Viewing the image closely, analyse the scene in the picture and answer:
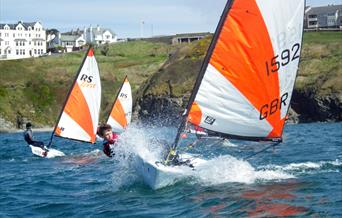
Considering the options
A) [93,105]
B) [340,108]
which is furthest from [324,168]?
[340,108]

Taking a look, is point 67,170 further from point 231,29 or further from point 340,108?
point 340,108

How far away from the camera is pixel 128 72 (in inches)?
3792

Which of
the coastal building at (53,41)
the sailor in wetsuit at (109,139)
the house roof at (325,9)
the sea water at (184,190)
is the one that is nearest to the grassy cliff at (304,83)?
the sea water at (184,190)

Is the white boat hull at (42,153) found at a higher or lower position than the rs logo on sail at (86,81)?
lower

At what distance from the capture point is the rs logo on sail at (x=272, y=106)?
47.4 ft

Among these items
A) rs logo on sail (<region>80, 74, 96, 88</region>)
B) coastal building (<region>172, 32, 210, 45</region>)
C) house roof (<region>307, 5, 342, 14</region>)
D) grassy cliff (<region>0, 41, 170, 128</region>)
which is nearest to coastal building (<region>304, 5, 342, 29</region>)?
house roof (<region>307, 5, 342, 14</region>)

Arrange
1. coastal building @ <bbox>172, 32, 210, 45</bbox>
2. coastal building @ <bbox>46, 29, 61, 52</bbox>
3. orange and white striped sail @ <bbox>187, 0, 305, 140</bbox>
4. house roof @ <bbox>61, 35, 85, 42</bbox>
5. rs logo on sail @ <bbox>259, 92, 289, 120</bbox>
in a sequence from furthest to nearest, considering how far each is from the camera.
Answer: house roof @ <bbox>61, 35, 85, 42</bbox>, coastal building @ <bbox>46, 29, 61, 52</bbox>, coastal building @ <bbox>172, 32, 210, 45</bbox>, rs logo on sail @ <bbox>259, 92, 289, 120</bbox>, orange and white striped sail @ <bbox>187, 0, 305, 140</bbox>

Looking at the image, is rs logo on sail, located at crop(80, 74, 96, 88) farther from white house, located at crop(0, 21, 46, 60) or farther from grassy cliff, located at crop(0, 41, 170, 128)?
white house, located at crop(0, 21, 46, 60)

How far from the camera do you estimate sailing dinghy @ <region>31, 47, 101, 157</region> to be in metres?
28.8

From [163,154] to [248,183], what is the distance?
2.10 meters

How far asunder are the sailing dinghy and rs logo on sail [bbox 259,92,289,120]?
51.1 ft

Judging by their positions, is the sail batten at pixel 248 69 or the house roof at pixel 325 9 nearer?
the sail batten at pixel 248 69

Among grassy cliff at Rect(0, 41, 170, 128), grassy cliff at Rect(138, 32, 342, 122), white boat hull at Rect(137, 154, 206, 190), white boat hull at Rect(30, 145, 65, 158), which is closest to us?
white boat hull at Rect(137, 154, 206, 190)

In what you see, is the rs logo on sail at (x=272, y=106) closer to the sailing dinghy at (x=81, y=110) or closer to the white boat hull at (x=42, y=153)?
the white boat hull at (x=42, y=153)
